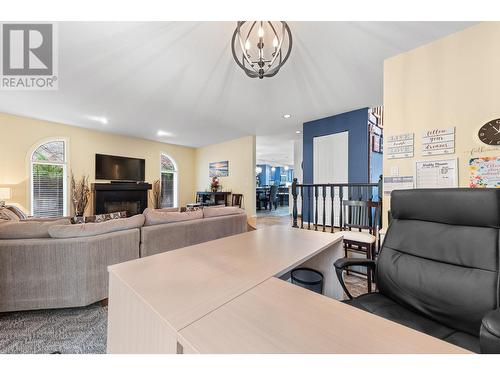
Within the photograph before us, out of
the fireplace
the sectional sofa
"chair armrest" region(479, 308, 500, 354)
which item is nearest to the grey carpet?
the sectional sofa

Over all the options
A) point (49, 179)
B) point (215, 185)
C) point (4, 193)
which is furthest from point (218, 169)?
point (4, 193)

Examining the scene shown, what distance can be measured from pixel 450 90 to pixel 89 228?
140 inches

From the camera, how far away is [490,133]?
1765 millimetres

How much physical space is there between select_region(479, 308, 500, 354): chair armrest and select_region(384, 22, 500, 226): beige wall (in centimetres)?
183

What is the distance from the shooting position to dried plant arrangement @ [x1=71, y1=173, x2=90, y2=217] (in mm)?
5227

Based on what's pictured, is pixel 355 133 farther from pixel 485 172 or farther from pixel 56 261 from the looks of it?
pixel 56 261

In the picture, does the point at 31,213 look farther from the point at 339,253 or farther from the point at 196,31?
the point at 339,253

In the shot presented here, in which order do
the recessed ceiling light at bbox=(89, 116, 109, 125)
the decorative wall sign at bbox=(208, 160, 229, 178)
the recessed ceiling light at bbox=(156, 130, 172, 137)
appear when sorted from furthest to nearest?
the decorative wall sign at bbox=(208, 160, 229, 178), the recessed ceiling light at bbox=(156, 130, 172, 137), the recessed ceiling light at bbox=(89, 116, 109, 125)

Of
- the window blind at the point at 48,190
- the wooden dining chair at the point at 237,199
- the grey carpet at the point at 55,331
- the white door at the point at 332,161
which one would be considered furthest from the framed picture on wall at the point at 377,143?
the window blind at the point at 48,190

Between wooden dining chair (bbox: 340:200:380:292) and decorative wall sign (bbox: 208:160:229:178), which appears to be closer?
wooden dining chair (bbox: 340:200:380:292)

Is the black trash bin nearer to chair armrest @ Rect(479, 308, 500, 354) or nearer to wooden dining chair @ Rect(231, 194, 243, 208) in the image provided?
chair armrest @ Rect(479, 308, 500, 354)

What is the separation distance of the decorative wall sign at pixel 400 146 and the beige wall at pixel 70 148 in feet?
21.5

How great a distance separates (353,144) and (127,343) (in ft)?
16.0
